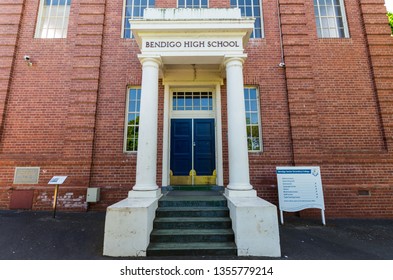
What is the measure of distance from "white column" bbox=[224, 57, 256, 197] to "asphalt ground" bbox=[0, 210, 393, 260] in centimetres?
140

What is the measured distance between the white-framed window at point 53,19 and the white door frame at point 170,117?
14.6ft

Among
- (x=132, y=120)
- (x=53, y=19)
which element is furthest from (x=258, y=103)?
(x=53, y=19)

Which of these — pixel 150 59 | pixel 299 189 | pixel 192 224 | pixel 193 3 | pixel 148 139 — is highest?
pixel 193 3

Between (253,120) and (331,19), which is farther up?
(331,19)

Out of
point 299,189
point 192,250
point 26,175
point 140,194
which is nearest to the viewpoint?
point 192,250

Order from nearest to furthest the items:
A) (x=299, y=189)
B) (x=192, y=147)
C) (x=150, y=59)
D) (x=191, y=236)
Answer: (x=191, y=236) → (x=150, y=59) → (x=299, y=189) → (x=192, y=147)

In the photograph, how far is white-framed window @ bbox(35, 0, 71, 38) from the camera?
763cm

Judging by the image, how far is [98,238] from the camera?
4.44m

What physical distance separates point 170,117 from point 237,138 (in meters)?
3.02

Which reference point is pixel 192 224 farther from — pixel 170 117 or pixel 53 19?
pixel 53 19

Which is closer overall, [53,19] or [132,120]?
[132,120]

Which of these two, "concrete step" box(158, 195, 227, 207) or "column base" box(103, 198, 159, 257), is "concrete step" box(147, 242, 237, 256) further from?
"concrete step" box(158, 195, 227, 207)

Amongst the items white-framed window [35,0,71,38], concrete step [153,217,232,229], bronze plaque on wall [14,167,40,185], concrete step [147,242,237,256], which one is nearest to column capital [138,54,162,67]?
concrete step [153,217,232,229]

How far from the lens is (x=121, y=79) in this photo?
7.14 metres
